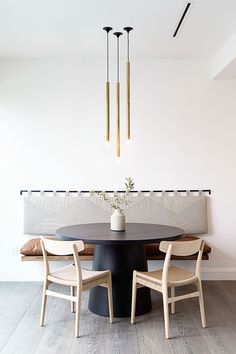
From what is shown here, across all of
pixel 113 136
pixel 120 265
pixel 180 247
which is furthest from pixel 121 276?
pixel 113 136

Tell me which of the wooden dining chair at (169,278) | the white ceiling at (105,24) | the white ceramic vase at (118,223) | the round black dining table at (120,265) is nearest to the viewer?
the wooden dining chair at (169,278)

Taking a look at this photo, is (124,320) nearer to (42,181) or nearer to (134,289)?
(134,289)

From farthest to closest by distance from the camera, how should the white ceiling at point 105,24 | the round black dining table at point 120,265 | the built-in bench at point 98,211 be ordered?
the built-in bench at point 98,211, the round black dining table at point 120,265, the white ceiling at point 105,24

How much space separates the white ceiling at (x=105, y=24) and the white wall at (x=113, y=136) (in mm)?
247

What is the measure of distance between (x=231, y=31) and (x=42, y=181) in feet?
8.46

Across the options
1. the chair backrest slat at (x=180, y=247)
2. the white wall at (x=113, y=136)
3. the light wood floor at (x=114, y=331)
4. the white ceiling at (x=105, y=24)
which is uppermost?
the white ceiling at (x=105, y=24)

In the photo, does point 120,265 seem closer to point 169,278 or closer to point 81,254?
point 169,278

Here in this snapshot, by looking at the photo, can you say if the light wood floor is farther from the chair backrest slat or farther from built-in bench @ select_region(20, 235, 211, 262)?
the chair backrest slat

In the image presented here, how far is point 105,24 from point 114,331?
2650 millimetres

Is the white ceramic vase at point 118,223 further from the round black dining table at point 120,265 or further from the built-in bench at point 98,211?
the built-in bench at point 98,211

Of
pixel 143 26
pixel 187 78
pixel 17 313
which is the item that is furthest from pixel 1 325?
pixel 187 78

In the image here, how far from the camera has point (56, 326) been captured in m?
3.07

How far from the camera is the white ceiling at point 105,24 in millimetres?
3096

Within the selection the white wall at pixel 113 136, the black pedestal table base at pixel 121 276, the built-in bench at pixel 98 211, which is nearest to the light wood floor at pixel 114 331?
the black pedestal table base at pixel 121 276
